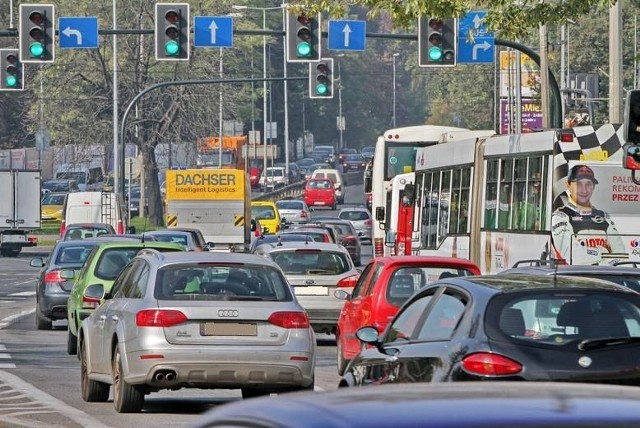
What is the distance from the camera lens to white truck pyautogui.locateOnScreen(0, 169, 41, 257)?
208 feet

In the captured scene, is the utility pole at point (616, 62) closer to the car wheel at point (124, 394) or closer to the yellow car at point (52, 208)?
the car wheel at point (124, 394)

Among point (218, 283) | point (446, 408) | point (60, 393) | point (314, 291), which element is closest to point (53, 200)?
point (314, 291)

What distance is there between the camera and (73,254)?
27.9 meters

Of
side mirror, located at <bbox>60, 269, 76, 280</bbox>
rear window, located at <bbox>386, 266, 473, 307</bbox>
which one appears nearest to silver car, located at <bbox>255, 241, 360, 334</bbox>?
side mirror, located at <bbox>60, 269, 76, 280</bbox>

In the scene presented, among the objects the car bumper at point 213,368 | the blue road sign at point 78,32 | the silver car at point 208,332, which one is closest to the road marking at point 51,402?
the silver car at point 208,332

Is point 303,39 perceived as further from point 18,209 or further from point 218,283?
point 18,209

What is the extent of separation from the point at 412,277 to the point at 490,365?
8.90 meters

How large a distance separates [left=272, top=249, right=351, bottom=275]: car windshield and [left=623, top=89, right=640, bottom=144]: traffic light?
19.6 ft

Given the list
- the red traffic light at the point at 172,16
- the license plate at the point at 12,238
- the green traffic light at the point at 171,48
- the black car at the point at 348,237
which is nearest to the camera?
the red traffic light at the point at 172,16

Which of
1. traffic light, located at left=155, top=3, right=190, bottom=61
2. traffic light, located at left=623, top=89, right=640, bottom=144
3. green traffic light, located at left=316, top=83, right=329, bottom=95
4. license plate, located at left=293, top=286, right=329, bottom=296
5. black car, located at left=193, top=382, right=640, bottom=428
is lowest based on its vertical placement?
license plate, located at left=293, top=286, right=329, bottom=296

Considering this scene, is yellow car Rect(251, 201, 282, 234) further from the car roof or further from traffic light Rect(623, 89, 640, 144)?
the car roof

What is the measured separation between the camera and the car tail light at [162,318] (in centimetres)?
1420

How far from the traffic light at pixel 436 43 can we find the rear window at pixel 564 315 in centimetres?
2276

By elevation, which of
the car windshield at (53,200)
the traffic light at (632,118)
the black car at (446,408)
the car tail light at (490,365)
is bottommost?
the car windshield at (53,200)
